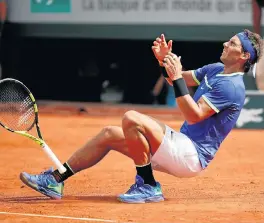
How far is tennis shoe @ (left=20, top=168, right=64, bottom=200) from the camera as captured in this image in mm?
6617

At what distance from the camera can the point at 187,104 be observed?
6.07m

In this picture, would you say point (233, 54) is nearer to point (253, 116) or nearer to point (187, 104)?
point (187, 104)

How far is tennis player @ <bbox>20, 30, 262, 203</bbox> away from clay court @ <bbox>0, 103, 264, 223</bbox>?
0.65 ft

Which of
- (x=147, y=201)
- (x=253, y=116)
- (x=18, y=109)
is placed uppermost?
(x=18, y=109)

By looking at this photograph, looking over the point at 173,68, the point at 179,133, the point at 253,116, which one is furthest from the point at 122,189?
the point at 253,116

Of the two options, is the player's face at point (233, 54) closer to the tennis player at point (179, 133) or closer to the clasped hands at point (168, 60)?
the tennis player at point (179, 133)

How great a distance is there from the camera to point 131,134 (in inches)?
247

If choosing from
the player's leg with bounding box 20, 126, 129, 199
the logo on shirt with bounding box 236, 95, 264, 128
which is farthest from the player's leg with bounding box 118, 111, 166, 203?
the logo on shirt with bounding box 236, 95, 264, 128

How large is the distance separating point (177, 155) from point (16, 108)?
1380mm

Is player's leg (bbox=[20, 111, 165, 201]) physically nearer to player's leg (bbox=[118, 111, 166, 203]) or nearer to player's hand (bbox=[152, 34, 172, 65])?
player's leg (bbox=[118, 111, 166, 203])

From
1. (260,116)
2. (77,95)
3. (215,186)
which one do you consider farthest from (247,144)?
(77,95)

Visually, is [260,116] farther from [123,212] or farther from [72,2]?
[123,212]

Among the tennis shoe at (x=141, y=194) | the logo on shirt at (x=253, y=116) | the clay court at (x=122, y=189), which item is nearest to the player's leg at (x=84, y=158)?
the clay court at (x=122, y=189)

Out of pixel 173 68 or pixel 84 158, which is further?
pixel 84 158
